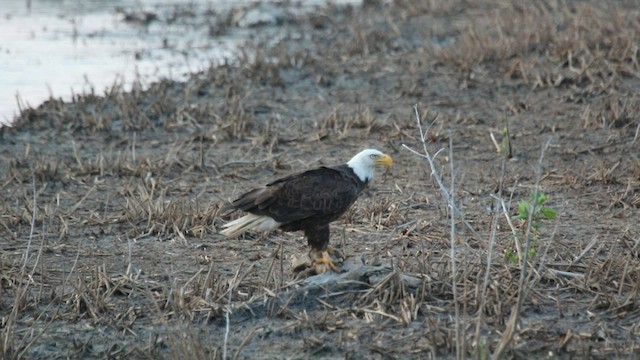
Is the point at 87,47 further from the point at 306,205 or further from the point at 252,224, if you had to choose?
the point at 306,205

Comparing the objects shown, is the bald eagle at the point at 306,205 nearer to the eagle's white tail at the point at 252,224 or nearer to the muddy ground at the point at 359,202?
the eagle's white tail at the point at 252,224

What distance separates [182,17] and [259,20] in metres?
1.59

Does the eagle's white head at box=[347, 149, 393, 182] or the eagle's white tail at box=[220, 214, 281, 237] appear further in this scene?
the eagle's white head at box=[347, 149, 393, 182]

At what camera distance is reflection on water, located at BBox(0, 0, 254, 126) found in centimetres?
1253

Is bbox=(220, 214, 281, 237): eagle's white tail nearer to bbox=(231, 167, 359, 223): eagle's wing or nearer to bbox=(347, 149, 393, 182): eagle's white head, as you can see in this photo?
bbox=(231, 167, 359, 223): eagle's wing

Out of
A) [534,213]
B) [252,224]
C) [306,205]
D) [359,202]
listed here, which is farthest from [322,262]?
[359,202]

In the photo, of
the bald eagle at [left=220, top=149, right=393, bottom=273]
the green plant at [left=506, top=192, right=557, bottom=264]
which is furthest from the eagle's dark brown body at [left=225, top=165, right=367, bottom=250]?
the green plant at [left=506, top=192, right=557, bottom=264]

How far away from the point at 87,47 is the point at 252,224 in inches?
374

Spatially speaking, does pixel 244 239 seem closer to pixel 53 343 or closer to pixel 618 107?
pixel 53 343

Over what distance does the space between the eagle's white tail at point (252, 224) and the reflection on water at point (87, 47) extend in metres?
4.95

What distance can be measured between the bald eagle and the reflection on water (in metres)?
5.05

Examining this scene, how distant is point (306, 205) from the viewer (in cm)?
615

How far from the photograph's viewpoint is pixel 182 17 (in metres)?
17.7

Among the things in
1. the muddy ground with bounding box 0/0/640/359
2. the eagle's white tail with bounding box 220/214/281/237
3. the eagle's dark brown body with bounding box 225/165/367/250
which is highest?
the eagle's dark brown body with bounding box 225/165/367/250
